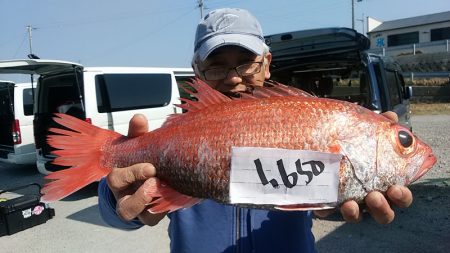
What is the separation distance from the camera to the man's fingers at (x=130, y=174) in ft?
5.23

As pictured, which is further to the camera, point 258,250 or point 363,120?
point 258,250

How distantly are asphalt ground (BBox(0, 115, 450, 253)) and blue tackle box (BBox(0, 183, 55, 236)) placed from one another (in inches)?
4.1

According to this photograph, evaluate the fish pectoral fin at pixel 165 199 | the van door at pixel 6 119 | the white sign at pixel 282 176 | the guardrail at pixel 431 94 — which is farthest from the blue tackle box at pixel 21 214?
the guardrail at pixel 431 94

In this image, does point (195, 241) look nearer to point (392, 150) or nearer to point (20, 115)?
point (392, 150)

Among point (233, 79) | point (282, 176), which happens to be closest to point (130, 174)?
point (282, 176)

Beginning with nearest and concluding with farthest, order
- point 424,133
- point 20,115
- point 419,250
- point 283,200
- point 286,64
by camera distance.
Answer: point 283,200 → point 419,250 → point 286,64 → point 20,115 → point 424,133

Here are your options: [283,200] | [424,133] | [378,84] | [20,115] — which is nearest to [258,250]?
[283,200]

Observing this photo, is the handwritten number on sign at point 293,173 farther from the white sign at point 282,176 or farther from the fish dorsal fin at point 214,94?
the fish dorsal fin at point 214,94

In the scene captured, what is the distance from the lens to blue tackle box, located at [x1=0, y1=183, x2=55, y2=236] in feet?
19.8

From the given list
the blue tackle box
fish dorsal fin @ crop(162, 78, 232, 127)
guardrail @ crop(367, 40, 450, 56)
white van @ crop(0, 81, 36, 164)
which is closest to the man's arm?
fish dorsal fin @ crop(162, 78, 232, 127)

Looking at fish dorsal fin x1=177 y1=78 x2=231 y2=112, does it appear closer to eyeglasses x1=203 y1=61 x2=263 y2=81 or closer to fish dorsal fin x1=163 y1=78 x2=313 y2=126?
fish dorsal fin x1=163 y1=78 x2=313 y2=126

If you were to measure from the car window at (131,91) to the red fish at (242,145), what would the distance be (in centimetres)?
664

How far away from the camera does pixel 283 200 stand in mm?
1496

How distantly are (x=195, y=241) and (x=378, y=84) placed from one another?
4318 mm
